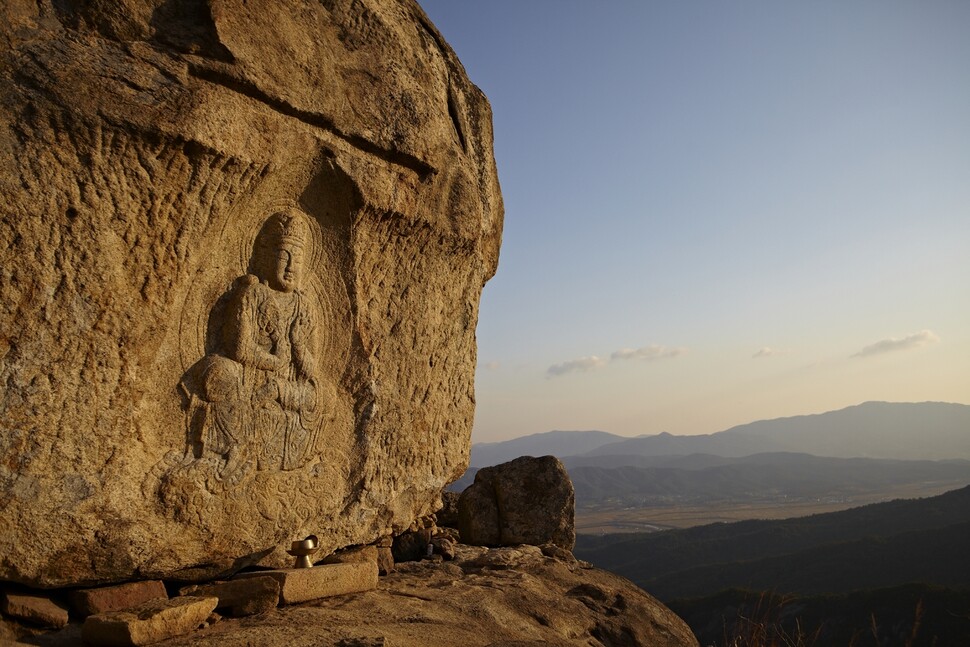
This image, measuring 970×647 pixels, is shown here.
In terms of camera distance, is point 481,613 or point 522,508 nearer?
point 481,613

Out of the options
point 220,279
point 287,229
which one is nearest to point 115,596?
point 220,279

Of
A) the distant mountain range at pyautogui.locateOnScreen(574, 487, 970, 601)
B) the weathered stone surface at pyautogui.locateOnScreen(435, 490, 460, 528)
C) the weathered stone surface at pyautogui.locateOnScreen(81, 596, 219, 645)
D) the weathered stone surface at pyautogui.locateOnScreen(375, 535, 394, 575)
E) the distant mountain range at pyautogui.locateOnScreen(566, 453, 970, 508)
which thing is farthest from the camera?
the distant mountain range at pyautogui.locateOnScreen(566, 453, 970, 508)

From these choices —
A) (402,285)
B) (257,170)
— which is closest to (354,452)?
(402,285)

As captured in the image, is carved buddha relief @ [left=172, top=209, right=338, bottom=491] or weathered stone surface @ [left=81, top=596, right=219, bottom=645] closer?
weathered stone surface @ [left=81, top=596, right=219, bottom=645]

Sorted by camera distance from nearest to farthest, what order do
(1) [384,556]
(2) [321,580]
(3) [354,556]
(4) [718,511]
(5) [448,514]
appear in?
(2) [321,580]
(3) [354,556]
(1) [384,556]
(5) [448,514]
(4) [718,511]

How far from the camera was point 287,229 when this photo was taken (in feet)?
17.9

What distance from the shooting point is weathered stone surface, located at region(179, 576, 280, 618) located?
4.53 m

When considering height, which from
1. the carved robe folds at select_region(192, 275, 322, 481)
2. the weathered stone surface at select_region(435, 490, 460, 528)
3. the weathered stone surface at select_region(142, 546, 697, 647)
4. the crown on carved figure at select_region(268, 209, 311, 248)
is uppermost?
the crown on carved figure at select_region(268, 209, 311, 248)

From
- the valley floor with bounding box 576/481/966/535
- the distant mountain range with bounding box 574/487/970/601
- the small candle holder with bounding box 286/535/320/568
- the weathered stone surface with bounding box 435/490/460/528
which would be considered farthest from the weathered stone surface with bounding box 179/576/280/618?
the valley floor with bounding box 576/481/966/535

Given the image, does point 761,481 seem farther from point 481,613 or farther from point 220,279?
point 220,279

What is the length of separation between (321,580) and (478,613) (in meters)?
1.10

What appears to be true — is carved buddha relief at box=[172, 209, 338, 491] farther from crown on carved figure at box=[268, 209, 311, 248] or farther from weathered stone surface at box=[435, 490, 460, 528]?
weathered stone surface at box=[435, 490, 460, 528]

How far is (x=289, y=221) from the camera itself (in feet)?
18.0

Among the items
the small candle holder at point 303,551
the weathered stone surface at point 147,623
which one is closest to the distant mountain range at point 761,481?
the small candle holder at point 303,551
